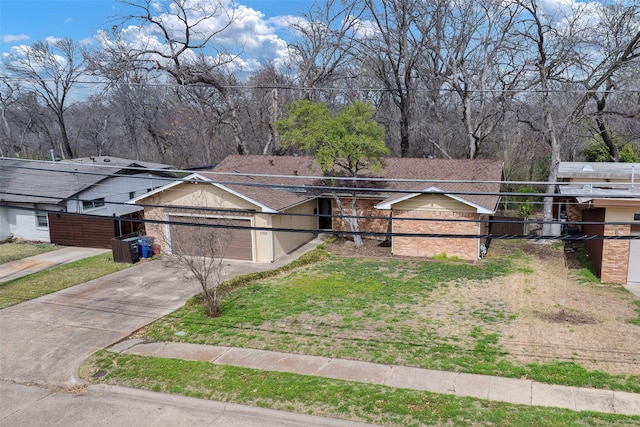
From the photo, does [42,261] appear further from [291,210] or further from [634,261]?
[634,261]

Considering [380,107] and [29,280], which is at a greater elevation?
[380,107]

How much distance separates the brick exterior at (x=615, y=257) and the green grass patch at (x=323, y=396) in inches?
358

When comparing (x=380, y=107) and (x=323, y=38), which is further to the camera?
(x=380, y=107)

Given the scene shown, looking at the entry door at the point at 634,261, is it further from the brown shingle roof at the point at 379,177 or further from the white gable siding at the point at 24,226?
Answer: the white gable siding at the point at 24,226

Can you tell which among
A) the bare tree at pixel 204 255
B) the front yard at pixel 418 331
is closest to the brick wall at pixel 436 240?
the front yard at pixel 418 331

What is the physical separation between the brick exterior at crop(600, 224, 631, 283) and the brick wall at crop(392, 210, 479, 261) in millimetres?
4584

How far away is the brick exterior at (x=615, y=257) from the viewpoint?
15406 mm

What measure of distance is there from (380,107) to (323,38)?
23.3ft

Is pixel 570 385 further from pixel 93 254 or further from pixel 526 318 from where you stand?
pixel 93 254

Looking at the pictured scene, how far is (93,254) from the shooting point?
2081cm

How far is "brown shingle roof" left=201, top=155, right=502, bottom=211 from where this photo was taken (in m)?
20.0

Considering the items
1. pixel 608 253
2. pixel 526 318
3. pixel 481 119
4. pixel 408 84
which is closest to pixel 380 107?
pixel 408 84

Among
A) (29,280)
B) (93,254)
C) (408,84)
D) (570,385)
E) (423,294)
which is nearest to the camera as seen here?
(570,385)

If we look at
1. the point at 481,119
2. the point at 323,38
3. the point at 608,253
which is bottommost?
the point at 608,253
